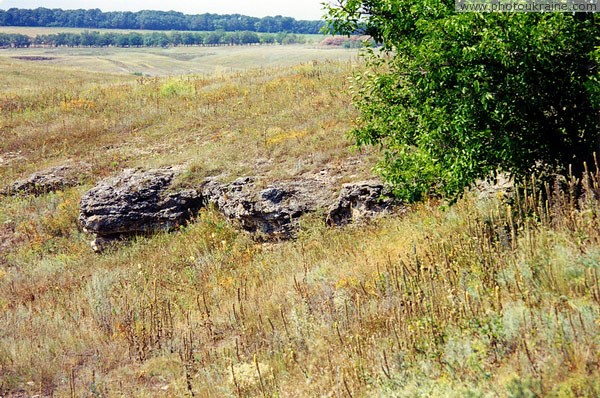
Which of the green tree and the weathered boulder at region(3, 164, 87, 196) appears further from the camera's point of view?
the weathered boulder at region(3, 164, 87, 196)

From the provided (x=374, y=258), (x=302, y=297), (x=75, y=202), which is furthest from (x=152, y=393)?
(x=75, y=202)

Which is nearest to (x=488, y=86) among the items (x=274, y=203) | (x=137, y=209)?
(x=274, y=203)

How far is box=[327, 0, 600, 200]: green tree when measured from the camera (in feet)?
21.1

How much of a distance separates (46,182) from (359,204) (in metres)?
11.5

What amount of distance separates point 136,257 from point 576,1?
10265mm

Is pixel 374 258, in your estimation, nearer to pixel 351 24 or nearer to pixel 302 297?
pixel 302 297

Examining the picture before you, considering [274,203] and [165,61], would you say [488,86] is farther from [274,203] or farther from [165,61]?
[165,61]

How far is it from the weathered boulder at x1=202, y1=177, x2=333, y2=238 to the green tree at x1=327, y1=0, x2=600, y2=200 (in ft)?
13.2

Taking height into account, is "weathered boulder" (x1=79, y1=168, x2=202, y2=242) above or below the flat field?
below

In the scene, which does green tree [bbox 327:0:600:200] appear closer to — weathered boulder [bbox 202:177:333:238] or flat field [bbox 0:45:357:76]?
weathered boulder [bbox 202:177:333:238]

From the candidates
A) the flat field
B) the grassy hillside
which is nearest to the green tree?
the grassy hillside

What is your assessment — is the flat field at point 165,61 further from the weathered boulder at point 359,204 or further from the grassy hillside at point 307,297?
the weathered boulder at point 359,204

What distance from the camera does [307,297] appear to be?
729 cm

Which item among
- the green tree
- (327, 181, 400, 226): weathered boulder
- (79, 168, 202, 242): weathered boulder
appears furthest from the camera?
(79, 168, 202, 242): weathered boulder
